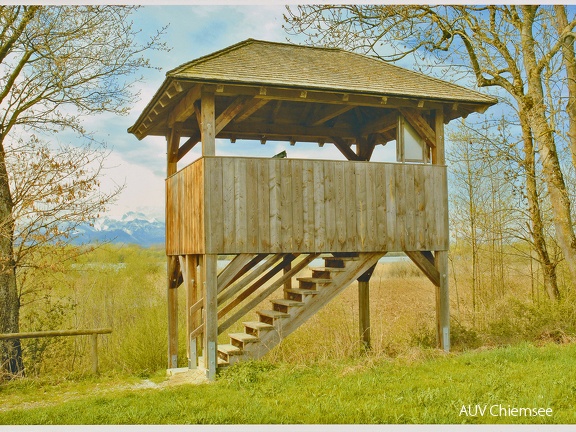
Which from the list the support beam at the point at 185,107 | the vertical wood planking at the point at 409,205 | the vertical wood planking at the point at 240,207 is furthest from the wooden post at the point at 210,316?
the vertical wood planking at the point at 409,205

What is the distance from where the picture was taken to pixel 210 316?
10328 mm

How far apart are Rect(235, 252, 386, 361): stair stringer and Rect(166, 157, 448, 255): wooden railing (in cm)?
41

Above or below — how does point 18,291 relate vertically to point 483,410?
above

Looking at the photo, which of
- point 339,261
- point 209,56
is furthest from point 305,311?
point 209,56

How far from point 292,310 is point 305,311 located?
0.29 meters

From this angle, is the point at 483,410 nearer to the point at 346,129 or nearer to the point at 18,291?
the point at 346,129

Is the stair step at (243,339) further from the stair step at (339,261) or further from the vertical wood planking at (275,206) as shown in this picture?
the stair step at (339,261)

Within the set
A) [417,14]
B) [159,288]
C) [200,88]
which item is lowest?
[159,288]

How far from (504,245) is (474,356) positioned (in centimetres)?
848

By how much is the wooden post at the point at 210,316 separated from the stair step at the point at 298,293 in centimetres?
187

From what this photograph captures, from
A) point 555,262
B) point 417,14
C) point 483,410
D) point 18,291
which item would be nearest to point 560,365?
point 483,410

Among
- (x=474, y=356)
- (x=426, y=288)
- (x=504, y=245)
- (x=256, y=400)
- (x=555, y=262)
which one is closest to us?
(x=256, y=400)

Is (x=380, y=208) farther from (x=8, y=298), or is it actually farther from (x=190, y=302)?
(x=8, y=298)

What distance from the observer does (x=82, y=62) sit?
13969mm
